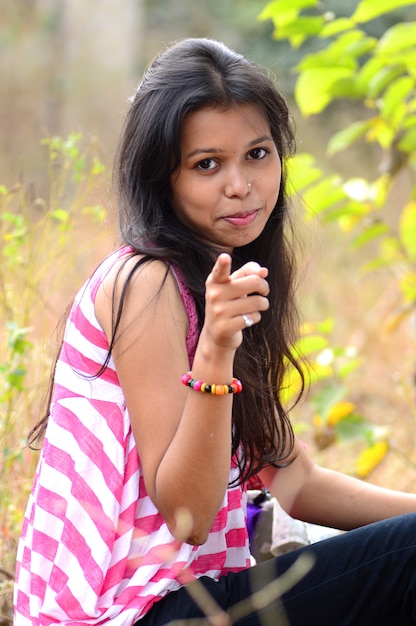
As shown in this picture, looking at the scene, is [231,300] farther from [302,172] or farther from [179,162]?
[302,172]

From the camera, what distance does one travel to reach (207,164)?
1410mm

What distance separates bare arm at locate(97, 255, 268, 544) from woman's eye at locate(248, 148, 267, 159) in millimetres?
253

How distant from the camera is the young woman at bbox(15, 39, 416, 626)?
1265 mm

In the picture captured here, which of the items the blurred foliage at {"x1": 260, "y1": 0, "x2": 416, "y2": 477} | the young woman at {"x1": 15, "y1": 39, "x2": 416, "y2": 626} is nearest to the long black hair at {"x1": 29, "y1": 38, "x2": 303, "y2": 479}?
the young woman at {"x1": 15, "y1": 39, "x2": 416, "y2": 626}

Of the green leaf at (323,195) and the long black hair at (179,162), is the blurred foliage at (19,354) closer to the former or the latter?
the long black hair at (179,162)

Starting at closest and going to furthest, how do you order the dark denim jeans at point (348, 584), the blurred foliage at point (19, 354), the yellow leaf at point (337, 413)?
the dark denim jeans at point (348, 584) → the blurred foliage at point (19, 354) → the yellow leaf at point (337, 413)

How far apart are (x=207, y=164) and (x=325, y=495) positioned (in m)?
0.67

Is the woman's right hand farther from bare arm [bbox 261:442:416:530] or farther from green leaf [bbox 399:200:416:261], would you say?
green leaf [bbox 399:200:416:261]

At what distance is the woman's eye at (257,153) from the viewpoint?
1453 mm

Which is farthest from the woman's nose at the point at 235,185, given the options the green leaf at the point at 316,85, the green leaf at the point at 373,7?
the green leaf at the point at 316,85

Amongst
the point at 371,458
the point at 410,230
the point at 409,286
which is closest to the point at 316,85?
the point at 410,230

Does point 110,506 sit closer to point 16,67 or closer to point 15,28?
point 16,67

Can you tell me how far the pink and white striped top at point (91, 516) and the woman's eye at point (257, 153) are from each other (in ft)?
0.81

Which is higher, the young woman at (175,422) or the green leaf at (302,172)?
the green leaf at (302,172)
